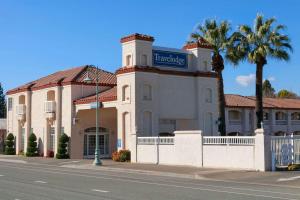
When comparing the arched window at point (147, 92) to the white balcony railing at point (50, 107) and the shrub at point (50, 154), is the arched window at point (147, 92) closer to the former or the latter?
the white balcony railing at point (50, 107)

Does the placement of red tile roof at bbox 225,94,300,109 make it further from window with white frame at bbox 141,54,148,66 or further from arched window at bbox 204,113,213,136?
window with white frame at bbox 141,54,148,66

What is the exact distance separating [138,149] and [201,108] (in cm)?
756

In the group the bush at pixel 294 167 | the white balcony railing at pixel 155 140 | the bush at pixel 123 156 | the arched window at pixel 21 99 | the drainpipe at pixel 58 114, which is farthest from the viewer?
the arched window at pixel 21 99

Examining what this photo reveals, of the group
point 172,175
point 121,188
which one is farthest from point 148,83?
point 121,188

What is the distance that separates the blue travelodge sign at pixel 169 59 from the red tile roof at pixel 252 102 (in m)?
21.5

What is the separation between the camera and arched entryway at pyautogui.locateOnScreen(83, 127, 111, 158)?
1695 inches

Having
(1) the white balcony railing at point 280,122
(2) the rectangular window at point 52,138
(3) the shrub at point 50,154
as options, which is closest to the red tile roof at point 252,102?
(1) the white balcony railing at point 280,122

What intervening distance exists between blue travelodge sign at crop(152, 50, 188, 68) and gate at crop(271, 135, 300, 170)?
13.6 metres

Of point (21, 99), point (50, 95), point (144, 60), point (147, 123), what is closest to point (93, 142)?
point (50, 95)

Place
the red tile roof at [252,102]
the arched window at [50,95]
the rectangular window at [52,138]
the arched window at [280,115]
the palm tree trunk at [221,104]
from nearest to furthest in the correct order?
the palm tree trunk at [221,104]
the rectangular window at [52,138]
the arched window at [50,95]
the red tile roof at [252,102]
the arched window at [280,115]

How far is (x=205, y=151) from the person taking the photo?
92.5 ft

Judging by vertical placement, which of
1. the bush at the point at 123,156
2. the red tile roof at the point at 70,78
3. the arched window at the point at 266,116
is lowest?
the bush at the point at 123,156

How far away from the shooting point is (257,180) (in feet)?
68.5

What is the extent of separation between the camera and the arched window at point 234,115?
61194 millimetres
